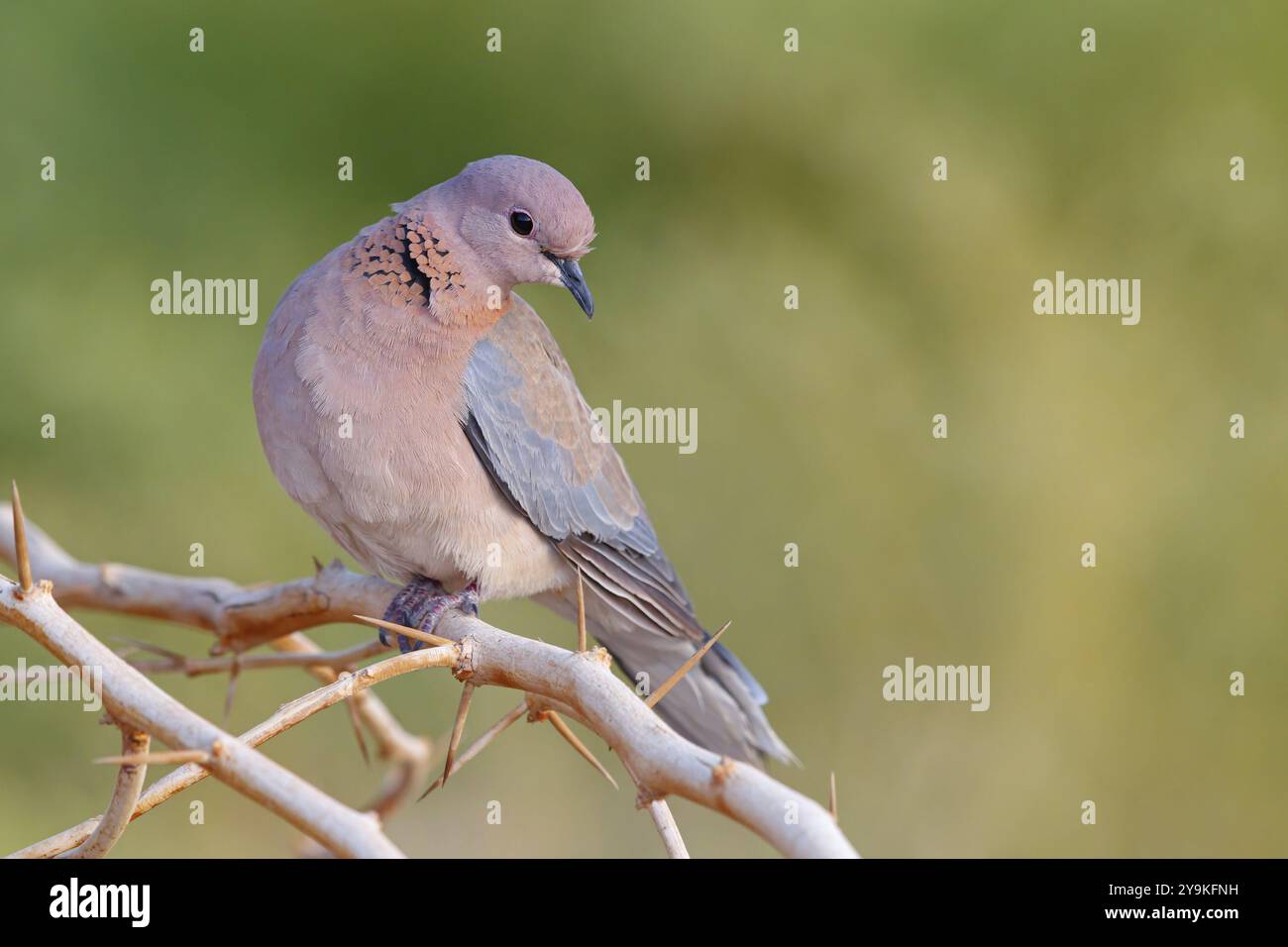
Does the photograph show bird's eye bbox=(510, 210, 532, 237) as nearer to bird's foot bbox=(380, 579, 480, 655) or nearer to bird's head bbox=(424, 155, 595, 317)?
bird's head bbox=(424, 155, 595, 317)

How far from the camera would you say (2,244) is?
4691mm

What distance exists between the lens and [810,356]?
520cm

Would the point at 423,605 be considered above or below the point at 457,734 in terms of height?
above

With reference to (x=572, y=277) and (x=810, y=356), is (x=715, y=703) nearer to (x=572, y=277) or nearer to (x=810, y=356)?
(x=572, y=277)

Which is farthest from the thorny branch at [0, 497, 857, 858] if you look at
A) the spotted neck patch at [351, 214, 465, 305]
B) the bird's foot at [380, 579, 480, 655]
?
the spotted neck patch at [351, 214, 465, 305]

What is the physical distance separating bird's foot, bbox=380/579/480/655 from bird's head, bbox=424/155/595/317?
2.30ft

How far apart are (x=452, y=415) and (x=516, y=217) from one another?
0.44 metres

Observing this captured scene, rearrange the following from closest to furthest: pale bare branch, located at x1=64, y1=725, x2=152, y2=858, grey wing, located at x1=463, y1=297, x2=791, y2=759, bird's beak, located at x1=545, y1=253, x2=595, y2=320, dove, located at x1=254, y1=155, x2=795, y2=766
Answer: pale bare branch, located at x1=64, y1=725, x2=152, y2=858 → dove, located at x1=254, y1=155, x2=795, y2=766 → bird's beak, located at x1=545, y1=253, x2=595, y2=320 → grey wing, located at x1=463, y1=297, x2=791, y2=759

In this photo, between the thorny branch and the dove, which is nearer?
the thorny branch

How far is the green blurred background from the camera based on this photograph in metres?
4.72

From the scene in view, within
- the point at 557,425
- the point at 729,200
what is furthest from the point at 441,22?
the point at 557,425

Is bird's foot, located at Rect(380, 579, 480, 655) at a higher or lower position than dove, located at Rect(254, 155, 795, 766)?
lower

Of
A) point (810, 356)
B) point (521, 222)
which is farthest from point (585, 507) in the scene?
point (810, 356)

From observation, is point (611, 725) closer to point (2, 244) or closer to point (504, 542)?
point (504, 542)
